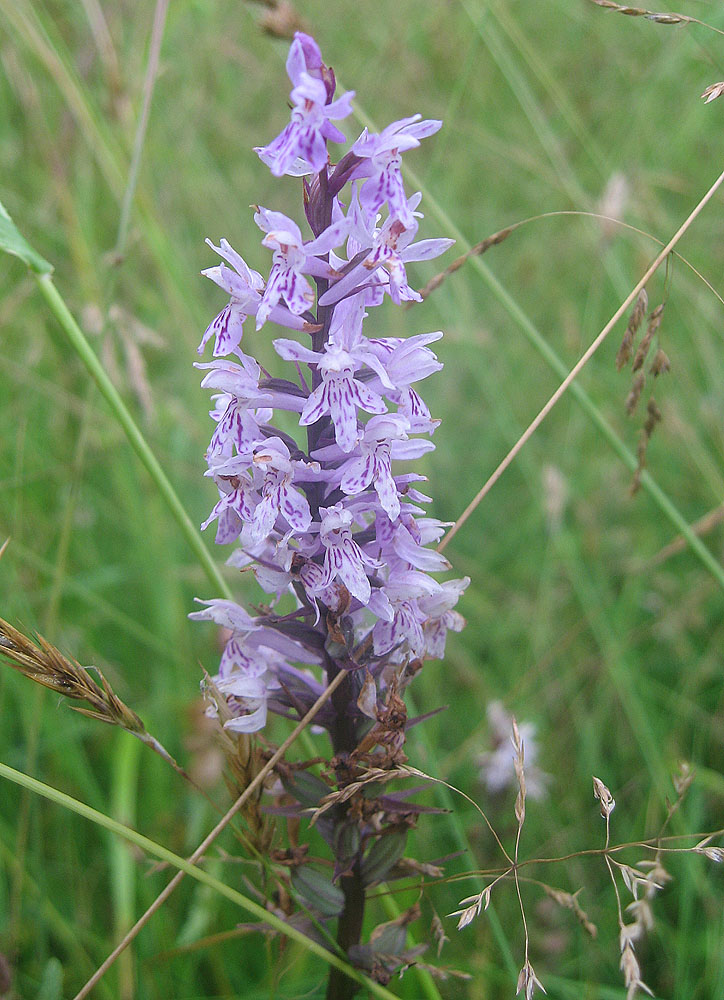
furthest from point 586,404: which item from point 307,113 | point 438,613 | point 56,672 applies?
point 56,672

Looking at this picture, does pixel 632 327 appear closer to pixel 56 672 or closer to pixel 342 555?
pixel 342 555

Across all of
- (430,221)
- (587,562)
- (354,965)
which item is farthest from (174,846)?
(430,221)

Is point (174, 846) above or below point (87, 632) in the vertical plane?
below

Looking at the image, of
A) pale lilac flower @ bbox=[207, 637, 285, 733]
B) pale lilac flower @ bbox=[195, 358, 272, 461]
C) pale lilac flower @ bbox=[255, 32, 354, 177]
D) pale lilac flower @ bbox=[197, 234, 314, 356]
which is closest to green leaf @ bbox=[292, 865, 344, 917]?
pale lilac flower @ bbox=[207, 637, 285, 733]

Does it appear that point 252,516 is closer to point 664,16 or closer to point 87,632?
point 664,16

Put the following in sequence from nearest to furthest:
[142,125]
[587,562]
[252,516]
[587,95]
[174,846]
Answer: [252,516], [142,125], [174,846], [587,562], [587,95]

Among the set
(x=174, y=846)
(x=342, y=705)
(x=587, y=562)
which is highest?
(x=342, y=705)
